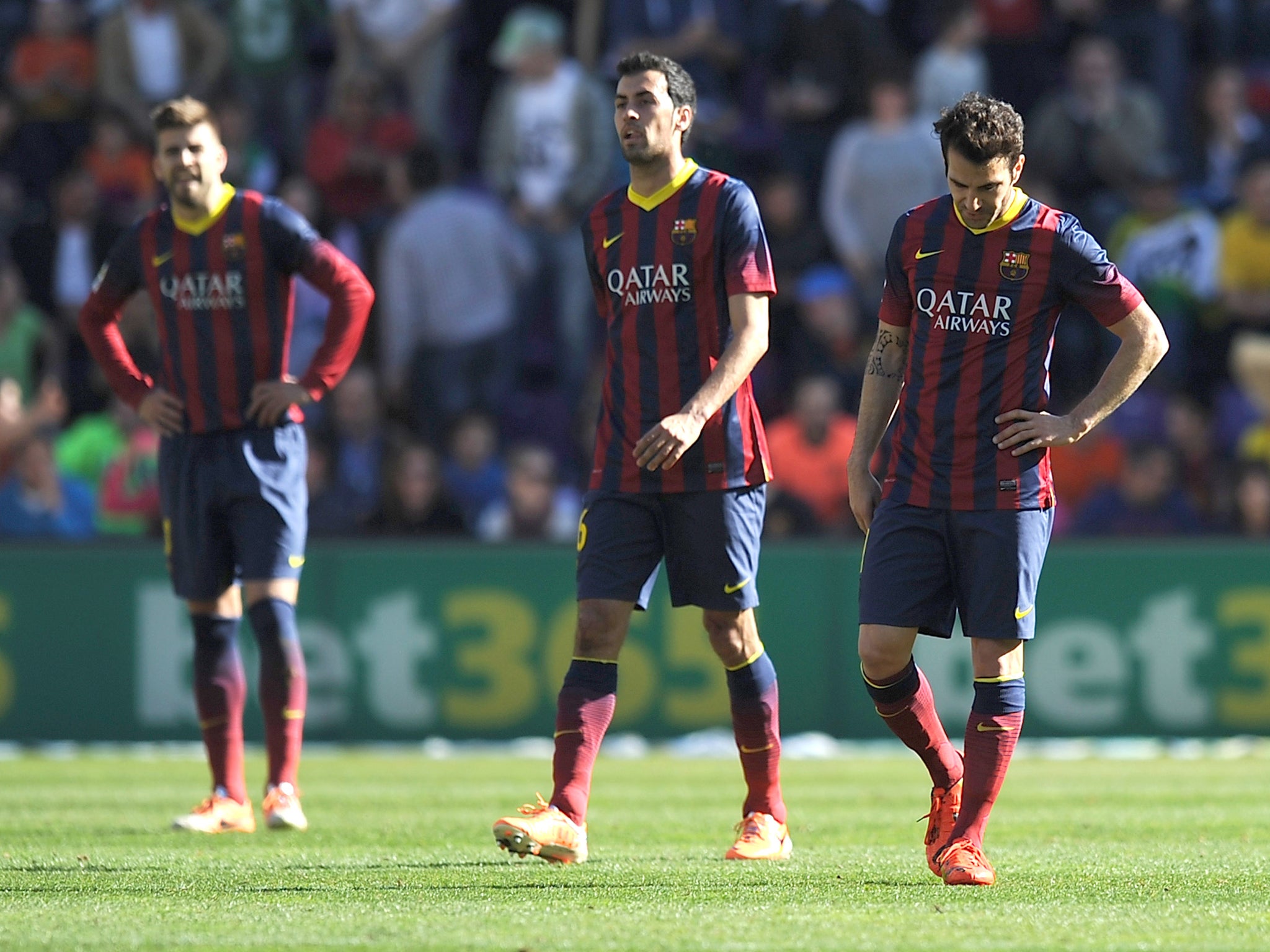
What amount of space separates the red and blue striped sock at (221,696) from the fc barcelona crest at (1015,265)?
Result: 3243mm

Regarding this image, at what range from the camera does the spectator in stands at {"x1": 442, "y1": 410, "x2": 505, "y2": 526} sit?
1364cm

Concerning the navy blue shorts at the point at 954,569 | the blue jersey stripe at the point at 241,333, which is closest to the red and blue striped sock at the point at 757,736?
the navy blue shorts at the point at 954,569

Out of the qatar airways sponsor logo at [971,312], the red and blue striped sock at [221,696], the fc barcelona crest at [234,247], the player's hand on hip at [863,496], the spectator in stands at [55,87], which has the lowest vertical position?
the red and blue striped sock at [221,696]

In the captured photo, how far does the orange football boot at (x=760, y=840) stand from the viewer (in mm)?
6230

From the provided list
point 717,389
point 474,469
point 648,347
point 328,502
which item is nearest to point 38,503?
point 328,502

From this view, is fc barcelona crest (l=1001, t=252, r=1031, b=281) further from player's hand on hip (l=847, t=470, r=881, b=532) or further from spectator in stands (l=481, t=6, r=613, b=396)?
spectator in stands (l=481, t=6, r=613, b=396)

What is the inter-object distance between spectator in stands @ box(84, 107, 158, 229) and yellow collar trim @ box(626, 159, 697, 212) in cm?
939

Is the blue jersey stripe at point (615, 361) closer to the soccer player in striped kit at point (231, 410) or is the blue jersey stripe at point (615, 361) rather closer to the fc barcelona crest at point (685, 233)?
the fc barcelona crest at point (685, 233)

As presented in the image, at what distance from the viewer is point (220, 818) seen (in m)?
7.16

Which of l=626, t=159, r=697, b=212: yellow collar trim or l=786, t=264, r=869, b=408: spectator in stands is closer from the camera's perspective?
l=626, t=159, r=697, b=212: yellow collar trim

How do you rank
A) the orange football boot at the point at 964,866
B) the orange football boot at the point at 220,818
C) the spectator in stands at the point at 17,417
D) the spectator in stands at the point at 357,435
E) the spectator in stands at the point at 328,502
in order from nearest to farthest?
the orange football boot at the point at 964,866 < the orange football boot at the point at 220,818 < the spectator in stands at the point at 17,417 < the spectator in stands at the point at 328,502 < the spectator in stands at the point at 357,435

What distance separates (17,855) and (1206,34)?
11.9 metres

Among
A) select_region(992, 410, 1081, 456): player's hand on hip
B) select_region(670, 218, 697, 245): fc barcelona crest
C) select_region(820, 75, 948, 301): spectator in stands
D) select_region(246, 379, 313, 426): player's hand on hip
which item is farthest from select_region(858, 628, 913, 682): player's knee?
select_region(820, 75, 948, 301): spectator in stands

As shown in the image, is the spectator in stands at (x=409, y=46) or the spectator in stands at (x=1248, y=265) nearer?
the spectator in stands at (x=1248, y=265)
